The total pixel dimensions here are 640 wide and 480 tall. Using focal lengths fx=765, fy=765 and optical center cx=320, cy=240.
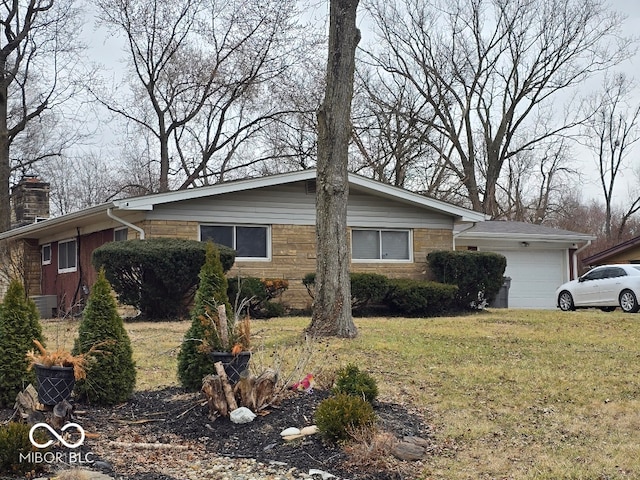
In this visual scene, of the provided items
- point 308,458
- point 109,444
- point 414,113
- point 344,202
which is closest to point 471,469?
point 308,458

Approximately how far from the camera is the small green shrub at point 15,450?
4953 millimetres

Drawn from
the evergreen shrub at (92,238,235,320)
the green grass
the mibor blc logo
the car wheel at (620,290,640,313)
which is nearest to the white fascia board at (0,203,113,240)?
the evergreen shrub at (92,238,235,320)

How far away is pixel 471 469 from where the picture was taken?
5.66 metres

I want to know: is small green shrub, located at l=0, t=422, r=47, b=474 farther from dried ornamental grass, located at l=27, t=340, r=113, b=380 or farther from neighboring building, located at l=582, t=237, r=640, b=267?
neighboring building, located at l=582, t=237, r=640, b=267

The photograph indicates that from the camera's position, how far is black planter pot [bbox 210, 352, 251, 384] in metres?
6.85

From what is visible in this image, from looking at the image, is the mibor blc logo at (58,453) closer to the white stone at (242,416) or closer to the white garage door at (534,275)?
the white stone at (242,416)

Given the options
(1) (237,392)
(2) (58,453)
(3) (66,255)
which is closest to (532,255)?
(3) (66,255)

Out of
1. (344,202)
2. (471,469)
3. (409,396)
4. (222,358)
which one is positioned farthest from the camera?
(344,202)

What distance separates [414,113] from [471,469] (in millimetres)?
29404

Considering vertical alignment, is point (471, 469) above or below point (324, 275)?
below

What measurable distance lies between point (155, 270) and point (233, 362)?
7.91 metres

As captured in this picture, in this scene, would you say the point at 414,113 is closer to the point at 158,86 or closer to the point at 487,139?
the point at 487,139

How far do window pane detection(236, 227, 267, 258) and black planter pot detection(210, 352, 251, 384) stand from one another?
1052cm

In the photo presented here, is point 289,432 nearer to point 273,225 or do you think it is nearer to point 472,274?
point 273,225
